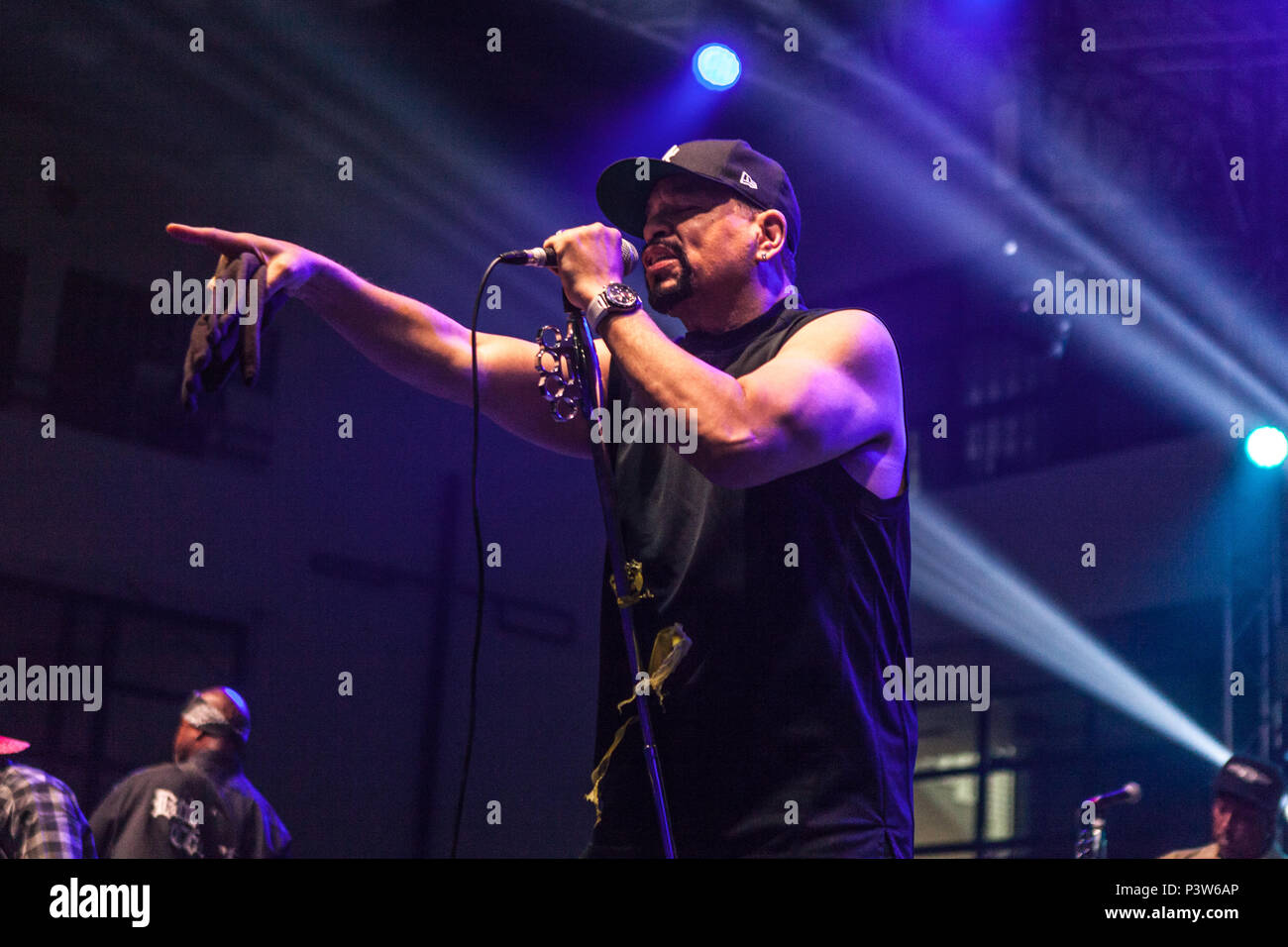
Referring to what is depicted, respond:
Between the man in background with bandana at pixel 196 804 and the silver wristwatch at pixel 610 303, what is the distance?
3.57 m

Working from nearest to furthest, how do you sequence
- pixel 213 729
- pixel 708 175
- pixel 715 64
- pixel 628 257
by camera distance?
pixel 628 257
pixel 708 175
pixel 213 729
pixel 715 64

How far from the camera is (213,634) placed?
9.68 m

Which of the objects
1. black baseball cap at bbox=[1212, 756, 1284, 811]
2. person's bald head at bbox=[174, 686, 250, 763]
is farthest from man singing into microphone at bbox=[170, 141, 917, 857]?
black baseball cap at bbox=[1212, 756, 1284, 811]

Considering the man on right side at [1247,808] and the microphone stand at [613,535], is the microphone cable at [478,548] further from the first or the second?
the man on right side at [1247,808]

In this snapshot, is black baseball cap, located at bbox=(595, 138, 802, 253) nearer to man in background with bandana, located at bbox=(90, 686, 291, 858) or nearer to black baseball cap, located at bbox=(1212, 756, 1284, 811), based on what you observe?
man in background with bandana, located at bbox=(90, 686, 291, 858)

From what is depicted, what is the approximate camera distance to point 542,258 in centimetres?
206

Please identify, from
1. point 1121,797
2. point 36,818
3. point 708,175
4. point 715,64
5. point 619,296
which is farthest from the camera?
point 715,64

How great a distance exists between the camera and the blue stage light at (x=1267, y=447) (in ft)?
25.1

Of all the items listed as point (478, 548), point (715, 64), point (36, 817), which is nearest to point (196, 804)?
point (36, 817)

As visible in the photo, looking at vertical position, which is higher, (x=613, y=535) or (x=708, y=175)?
(x=708, y=175)

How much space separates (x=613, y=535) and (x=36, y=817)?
3.18 m

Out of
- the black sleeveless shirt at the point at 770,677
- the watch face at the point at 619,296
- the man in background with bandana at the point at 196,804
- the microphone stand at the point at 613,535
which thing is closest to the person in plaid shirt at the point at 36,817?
the man in background with bandana at the point at 196,804

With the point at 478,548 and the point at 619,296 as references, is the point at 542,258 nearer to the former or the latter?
the point at 619,296
